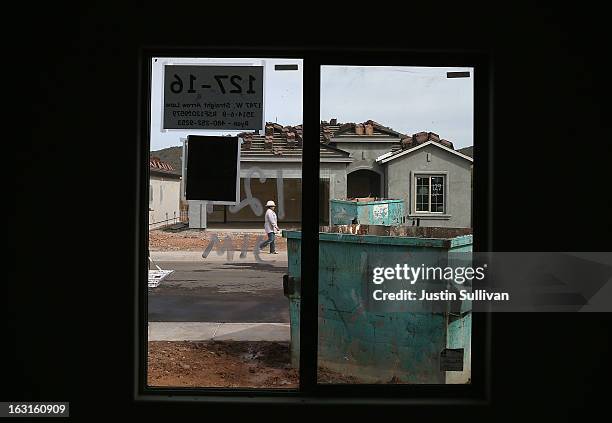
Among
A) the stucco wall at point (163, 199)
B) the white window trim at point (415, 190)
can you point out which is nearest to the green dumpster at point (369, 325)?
the white window trim at point (415, 190)

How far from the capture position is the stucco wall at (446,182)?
2.98 metres

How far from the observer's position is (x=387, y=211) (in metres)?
3.66

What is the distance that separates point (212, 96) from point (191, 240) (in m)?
0.89

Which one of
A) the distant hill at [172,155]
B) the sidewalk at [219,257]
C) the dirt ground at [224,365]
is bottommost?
the dirt ground at [224,365]

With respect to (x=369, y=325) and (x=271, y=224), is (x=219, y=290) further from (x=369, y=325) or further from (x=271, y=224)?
(x=271, y=224)

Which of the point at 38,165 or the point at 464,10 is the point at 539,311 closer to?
the point at 464,10

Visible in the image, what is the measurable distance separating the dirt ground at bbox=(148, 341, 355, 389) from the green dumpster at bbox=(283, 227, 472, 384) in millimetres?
218

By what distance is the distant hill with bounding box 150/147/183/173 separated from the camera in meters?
2.92

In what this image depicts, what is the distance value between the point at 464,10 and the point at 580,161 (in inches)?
39.6

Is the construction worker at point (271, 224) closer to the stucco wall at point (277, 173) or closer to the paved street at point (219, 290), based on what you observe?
the stucco wall at point (277, 173)

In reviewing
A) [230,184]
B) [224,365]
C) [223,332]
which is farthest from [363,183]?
[223,332]

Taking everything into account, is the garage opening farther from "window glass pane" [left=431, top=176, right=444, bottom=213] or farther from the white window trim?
"window glass pane" [left=431, top=176, right=444, bottom=213]

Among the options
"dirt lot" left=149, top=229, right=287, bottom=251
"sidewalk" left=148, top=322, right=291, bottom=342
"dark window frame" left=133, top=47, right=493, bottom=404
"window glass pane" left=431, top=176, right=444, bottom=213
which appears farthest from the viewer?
"sidewalk" left=148, top=322, right=291, bottom=342

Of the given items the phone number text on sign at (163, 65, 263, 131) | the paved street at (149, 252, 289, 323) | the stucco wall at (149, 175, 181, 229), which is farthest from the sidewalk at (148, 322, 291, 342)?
the phone number text on sign at (163, 65, 263, 131)
